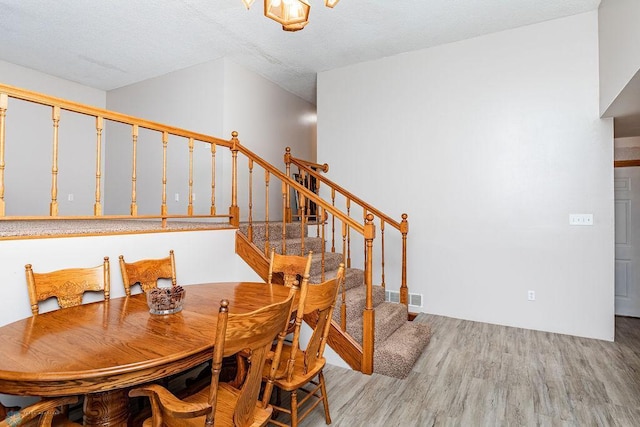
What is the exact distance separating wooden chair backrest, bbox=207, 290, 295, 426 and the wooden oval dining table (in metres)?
0.23

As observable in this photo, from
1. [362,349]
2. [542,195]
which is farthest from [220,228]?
[542,195]

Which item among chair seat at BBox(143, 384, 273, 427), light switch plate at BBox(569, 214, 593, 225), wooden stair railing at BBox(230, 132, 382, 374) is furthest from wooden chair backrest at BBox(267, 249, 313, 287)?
light switch plate at BBox(569, 214, 593, 225)

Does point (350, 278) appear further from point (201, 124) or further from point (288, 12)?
point (201, 124)

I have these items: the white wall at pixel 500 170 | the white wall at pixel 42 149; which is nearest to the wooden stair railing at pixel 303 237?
the white wall at pixel 500 170

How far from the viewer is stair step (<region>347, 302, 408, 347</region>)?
9.10ft

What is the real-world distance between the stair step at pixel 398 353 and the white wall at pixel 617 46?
2676 mm

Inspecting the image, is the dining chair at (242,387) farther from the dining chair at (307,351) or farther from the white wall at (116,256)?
the white wall at (116,256)

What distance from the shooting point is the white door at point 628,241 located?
167 inches

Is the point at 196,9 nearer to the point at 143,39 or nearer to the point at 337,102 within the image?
the point at 143,39

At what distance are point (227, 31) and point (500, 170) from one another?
365 cm

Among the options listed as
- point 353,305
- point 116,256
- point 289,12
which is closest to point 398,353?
point 353,305

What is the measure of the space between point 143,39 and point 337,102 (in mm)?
2675

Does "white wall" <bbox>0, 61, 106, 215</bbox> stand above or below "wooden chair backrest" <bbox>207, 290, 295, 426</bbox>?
above

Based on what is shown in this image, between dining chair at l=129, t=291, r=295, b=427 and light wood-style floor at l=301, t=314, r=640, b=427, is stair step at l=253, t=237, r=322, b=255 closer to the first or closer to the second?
light wood-style floor at l=301, t=314, r=640, b=427
